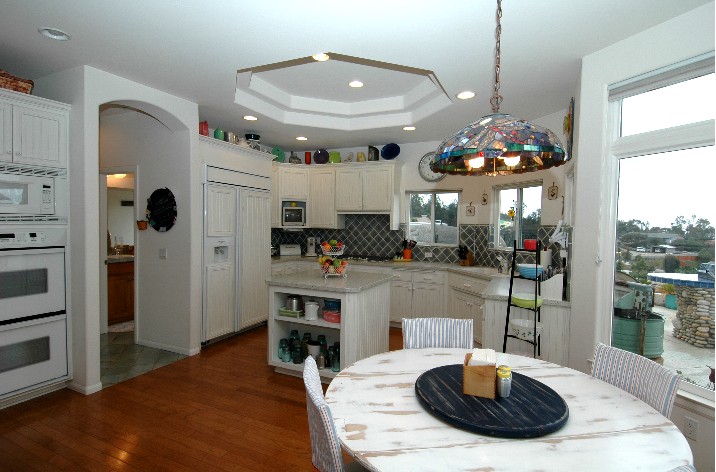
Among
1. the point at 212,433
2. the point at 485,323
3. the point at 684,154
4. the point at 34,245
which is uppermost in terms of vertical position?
the point at 684,154

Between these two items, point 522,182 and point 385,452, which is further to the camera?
point 522,182

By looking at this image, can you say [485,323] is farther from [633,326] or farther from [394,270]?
[394,270]

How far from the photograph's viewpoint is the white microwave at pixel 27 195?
276 cm

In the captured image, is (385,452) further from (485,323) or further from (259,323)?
(259,323)

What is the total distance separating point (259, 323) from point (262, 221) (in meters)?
1.36

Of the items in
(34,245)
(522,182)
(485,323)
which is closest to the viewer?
(34,245)

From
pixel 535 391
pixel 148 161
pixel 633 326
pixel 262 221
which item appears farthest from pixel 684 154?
pixel 148 161

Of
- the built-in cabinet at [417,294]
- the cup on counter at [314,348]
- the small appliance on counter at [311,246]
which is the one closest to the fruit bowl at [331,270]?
the cup on counter at [314,348]

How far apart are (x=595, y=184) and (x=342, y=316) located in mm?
2133

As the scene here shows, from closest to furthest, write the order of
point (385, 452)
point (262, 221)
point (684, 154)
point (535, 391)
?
point (385, 452)
point (535, 391)
point (684, 154)
point (262, 221)

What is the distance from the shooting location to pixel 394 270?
17.0 ft

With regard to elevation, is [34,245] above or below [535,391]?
above

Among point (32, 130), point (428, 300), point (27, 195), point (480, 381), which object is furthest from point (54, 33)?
point (428, 300)

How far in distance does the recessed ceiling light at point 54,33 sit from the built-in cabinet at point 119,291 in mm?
2964
